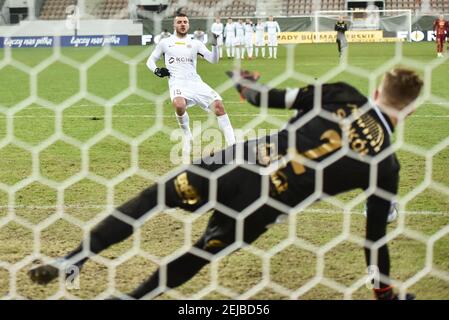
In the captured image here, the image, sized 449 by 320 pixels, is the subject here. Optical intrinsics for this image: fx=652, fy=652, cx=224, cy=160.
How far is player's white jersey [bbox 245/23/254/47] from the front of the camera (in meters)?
21.3

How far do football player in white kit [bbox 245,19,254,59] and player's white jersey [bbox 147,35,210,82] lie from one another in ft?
48.7

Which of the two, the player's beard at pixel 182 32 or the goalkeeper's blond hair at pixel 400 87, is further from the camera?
the player's beard at pixel 182 32

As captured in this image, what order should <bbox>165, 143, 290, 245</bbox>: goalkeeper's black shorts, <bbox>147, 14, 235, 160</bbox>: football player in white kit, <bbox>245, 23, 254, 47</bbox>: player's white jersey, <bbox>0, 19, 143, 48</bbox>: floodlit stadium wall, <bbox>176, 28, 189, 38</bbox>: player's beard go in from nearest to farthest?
<bbox>165, 143, 290, 245</bbox>: goalkeeper's black shorts → <bbox>147, 14, 235, 160</bbox>: football player in white kit → <bbox>176, 28, 189, 38</bbox>: player's beard → <bbox>0, 19, 143, 48</bbox>: floodlit stadium wall → <bbox>245, 23, 254, 47</bbox>: player's white jersey

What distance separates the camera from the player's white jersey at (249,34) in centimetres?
2126

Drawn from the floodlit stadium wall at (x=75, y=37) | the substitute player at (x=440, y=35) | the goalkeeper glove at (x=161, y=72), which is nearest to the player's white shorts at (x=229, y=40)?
the floodlit stadium wall at (x=75, y=37)

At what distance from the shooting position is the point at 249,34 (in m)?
21.9

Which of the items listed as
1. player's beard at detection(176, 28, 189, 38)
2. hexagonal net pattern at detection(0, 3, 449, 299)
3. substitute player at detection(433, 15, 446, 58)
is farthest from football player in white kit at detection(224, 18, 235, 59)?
hexagonal net pattern at detection(0, 3, 449, 299)

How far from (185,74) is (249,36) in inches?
633

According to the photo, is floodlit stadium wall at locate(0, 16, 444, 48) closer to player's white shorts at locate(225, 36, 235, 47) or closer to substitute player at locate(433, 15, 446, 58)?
player's white shorts at locate(225, 36, 235, 47)

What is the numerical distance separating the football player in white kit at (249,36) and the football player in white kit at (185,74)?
1485cm

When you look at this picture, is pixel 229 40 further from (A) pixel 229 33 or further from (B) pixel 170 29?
(B) pixel 170 29

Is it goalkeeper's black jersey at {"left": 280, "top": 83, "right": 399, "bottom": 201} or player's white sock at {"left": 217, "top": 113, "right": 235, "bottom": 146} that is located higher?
goalkeeper's black jersey at {"left": 280, "top": 83, "right": 399, "bottom": 201}

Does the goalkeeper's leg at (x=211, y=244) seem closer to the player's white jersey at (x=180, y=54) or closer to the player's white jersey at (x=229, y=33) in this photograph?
the player's white jersey at (x=180, y=54)

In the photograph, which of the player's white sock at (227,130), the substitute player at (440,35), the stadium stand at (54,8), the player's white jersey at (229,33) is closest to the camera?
the player's white sock at (227,130)
